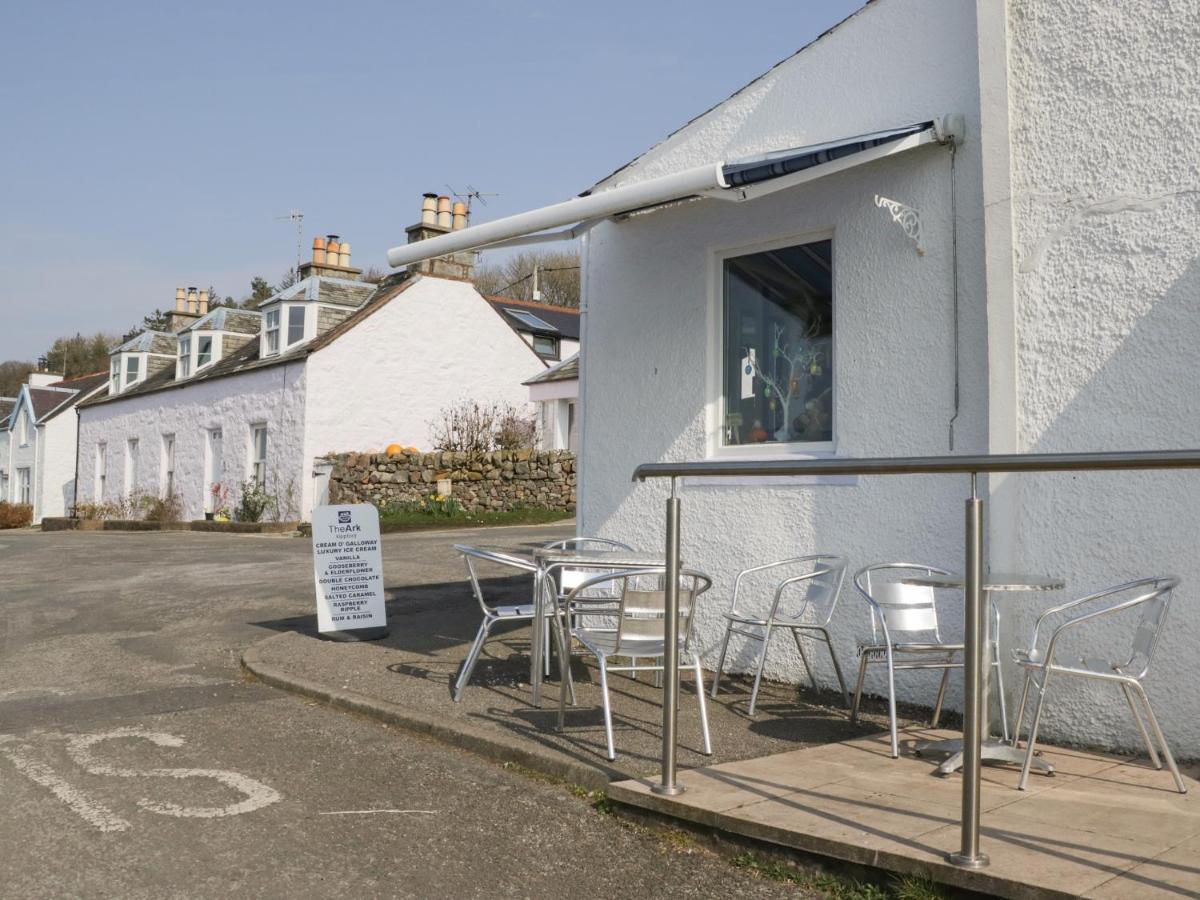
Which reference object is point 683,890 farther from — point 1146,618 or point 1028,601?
point 1028,601

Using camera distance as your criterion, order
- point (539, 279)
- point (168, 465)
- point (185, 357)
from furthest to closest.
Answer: point (539, 279) < point (185, 357) < point (168, 465)

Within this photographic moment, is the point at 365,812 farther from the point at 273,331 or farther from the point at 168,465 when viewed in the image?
the point at 168,465

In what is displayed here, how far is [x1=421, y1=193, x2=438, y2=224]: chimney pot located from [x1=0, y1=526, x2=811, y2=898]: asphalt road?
60.8 feet

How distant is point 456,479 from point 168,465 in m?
10.9

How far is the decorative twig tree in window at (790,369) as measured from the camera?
7.47m

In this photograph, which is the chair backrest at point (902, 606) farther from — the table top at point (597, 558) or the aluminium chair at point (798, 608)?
the table top at point (597, 558)

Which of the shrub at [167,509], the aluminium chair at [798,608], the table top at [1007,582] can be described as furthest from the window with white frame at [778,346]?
the shrub at [167,509]

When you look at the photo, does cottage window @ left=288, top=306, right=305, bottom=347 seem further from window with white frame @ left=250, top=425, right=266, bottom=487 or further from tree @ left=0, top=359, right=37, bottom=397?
tree @ left=0, top=359, right=37, bottom=397

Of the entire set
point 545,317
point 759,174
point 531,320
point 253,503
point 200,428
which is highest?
point 545,317

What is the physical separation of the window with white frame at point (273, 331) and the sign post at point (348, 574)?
18.4 meters

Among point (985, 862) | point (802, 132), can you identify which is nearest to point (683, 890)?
point (985, 862)

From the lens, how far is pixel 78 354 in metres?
65.5

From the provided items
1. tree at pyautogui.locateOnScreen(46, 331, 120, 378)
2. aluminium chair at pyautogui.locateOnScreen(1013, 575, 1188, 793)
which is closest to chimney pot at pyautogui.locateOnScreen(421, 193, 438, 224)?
aluminium chair at pyautogui.locateOnScreen(1013, 575, 1188, 793)

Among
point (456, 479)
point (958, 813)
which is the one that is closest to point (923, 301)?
point (958, 813)
